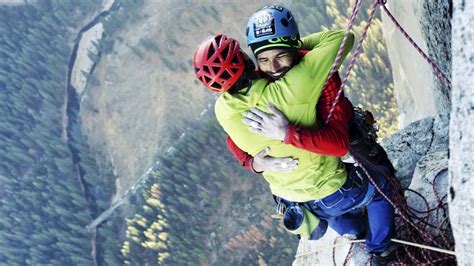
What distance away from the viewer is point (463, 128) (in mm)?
1599

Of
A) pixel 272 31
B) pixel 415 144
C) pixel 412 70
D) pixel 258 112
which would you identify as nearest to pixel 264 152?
pixel 258 112

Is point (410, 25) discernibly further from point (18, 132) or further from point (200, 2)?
point (18, 132)

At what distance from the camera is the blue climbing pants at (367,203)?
2.97m

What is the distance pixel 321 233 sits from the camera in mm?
3135

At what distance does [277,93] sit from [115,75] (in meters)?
27.9

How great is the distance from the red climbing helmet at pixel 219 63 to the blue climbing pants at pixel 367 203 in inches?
46.6

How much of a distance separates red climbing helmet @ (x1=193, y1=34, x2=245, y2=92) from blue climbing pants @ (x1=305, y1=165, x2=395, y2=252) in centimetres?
118

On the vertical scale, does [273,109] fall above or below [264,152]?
above

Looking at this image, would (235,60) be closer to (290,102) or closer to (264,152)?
(290,102)

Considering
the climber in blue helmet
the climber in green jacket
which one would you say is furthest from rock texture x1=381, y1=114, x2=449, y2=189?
the climber in blue helmet

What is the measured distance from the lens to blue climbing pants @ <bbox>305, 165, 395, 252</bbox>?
117 inches

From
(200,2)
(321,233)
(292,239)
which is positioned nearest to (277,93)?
(321,233)

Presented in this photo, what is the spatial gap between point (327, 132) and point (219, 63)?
2.42 ft

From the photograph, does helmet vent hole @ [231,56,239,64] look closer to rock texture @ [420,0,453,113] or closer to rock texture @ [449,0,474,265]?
rock texture @ [449,0,474,265]
